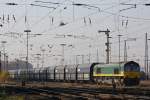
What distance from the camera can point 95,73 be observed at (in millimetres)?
56125

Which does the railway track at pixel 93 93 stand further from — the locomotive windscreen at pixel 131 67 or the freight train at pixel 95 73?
the freight train at pixel 95 73

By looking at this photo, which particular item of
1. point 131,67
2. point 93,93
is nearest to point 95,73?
point 131,67

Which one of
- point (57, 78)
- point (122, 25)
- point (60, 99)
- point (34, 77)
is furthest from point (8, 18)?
point (34, 77)

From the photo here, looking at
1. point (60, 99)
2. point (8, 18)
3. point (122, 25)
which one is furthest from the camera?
point (122, 25)

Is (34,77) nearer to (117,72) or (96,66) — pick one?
(96,66)

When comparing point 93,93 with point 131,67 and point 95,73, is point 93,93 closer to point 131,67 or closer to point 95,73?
point 131,67

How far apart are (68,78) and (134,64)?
669 inches

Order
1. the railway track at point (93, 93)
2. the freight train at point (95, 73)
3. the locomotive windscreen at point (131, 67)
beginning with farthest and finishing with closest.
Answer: the freight train at point (95, 73)
the locomotive windscreen at point (131, 67)
the railway track at point (93, 93)

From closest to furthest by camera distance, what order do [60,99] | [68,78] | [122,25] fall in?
[60,99] → [122,25] → [68,78]

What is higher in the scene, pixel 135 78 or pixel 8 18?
pixel 8 18

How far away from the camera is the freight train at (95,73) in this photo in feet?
162

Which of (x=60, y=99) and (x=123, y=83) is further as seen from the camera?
(x=123, y=83)

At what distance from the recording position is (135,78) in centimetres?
5038

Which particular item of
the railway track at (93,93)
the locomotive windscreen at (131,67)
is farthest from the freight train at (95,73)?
the railway track at (93,93)
